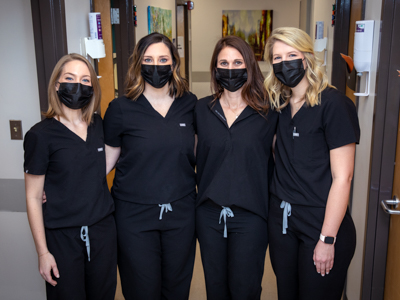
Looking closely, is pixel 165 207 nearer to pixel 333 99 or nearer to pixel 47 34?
pixel 333 99

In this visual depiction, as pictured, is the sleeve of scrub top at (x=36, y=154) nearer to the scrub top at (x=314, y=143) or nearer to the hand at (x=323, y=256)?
the scrub top at (x=314, y=143)

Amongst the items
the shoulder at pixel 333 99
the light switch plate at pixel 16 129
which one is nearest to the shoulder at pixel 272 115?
the shoulder at pixel 333 99

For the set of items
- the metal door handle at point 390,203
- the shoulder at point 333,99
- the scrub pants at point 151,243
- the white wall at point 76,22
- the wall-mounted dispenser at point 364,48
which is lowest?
the scrub pants at point 151,243

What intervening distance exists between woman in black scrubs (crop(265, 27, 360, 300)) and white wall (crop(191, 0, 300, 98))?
627 cm

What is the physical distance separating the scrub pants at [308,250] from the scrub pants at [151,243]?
421 millimetres

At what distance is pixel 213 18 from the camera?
796 cm

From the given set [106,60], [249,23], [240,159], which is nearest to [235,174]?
[240,159]

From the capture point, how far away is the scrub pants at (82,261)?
5.36 feet

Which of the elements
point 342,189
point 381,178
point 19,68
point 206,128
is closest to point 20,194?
point 19,68

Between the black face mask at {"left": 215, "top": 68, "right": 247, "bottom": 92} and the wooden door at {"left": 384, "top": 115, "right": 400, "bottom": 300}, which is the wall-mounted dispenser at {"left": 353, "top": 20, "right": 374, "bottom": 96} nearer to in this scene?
the wooden door at {"left": 384, "top": 115, "right": 400, "bottom": 300}

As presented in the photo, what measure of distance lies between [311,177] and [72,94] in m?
1.00

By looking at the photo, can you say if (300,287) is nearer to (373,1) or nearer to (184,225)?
(184,225)

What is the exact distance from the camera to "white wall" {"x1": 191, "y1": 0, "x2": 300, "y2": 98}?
7758mm

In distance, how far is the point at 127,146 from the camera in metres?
1.83
